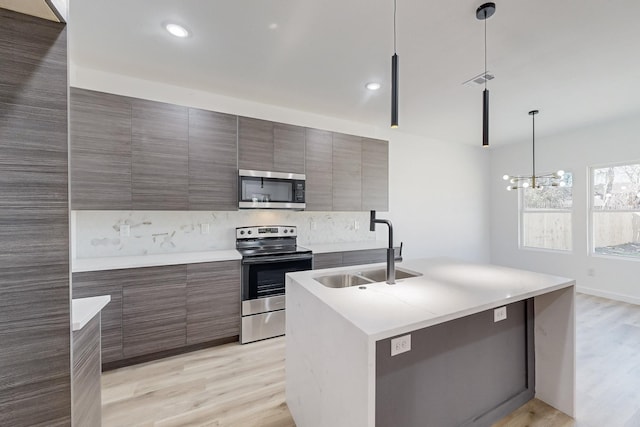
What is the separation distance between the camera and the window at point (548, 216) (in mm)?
4652

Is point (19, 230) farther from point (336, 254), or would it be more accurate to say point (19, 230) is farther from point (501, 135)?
point (501, 135)

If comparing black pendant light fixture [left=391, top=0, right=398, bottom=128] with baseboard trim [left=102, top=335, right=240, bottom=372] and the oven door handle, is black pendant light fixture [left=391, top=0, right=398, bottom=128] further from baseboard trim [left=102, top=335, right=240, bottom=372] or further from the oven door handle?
baseboard trim [left=102, top=335, right=240, bottom=372]

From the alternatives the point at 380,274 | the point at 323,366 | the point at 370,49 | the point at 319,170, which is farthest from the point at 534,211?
the point at 323,366

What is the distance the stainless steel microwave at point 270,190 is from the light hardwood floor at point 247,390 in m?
1.51

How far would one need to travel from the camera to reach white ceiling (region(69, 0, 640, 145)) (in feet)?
5.87

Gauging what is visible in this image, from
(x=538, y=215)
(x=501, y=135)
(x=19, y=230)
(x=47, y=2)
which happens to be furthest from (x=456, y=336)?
(x=538, y=215)

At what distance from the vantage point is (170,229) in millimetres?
2939

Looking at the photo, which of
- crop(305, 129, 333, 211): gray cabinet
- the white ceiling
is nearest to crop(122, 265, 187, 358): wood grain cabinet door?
crop(305, 129, 333, 211): gray cabinet

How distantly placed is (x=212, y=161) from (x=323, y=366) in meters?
2.30

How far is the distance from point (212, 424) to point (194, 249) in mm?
1805

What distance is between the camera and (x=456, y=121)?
3998mm

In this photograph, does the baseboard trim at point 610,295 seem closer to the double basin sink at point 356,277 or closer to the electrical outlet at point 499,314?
the electrical outlet at point 499,314

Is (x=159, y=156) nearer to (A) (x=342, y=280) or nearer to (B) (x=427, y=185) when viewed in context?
(A) (x=342, y=280)

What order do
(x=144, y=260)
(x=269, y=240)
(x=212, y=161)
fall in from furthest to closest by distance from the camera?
1. (x=269, y=240)
2. (x=212, y=161)
3. (x=144, y=260)
